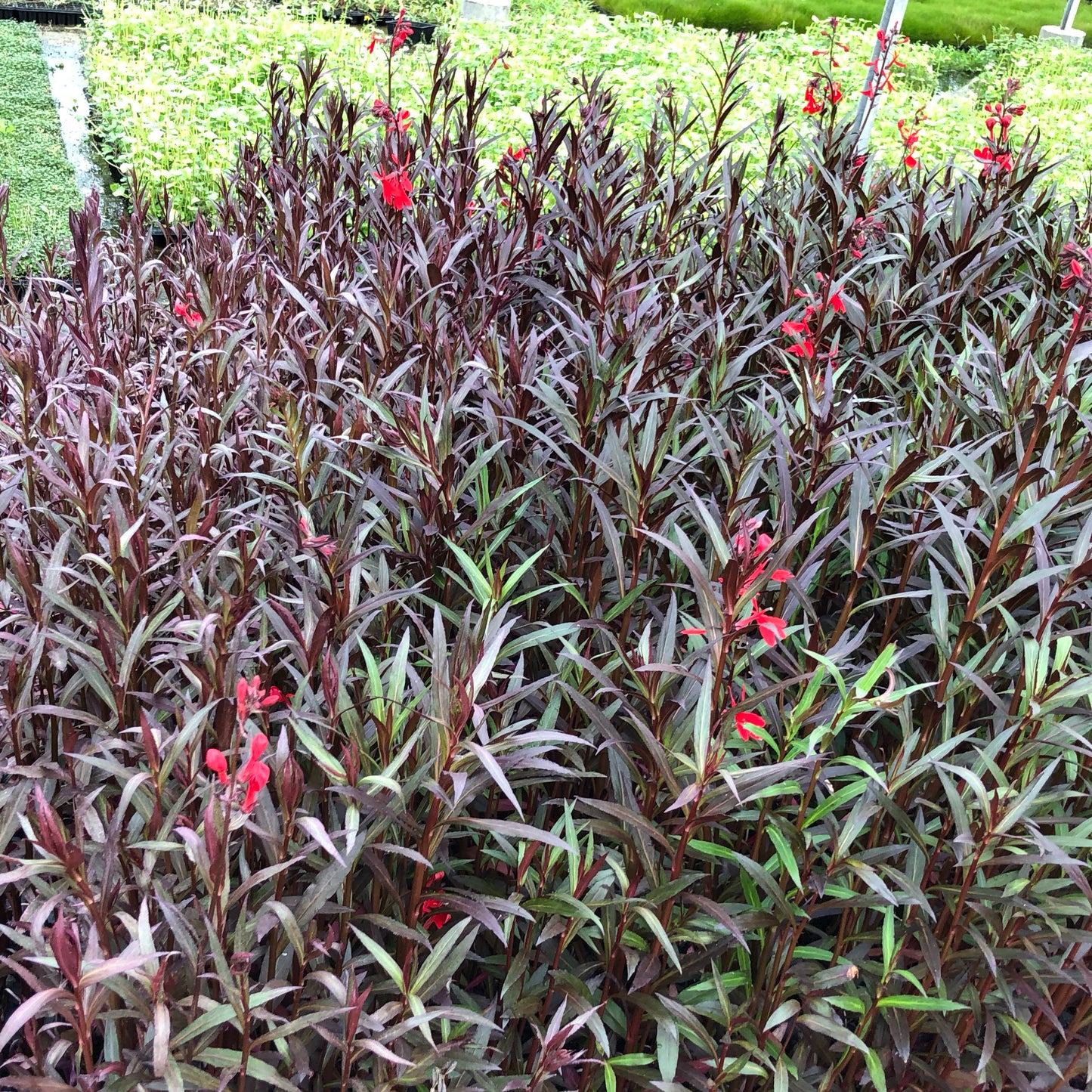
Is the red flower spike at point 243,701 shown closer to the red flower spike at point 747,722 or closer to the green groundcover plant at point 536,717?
the green groundcover plant at point 536,717

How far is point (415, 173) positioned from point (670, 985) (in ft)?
7.30

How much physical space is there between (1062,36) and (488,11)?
7.39 m

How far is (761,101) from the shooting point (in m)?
7.58

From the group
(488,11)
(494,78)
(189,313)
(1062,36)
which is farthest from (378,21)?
(1062,36)

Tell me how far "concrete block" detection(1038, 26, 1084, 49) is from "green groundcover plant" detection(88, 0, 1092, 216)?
2434 mm

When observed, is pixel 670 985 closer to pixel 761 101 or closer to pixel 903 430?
pixel 903 430

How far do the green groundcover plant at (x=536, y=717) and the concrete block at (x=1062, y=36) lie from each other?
41.6ft

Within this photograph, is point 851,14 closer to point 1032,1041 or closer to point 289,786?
point 1032,1041

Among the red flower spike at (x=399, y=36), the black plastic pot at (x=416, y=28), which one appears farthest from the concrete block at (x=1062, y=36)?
the red flower spike at (x=399, y=36)

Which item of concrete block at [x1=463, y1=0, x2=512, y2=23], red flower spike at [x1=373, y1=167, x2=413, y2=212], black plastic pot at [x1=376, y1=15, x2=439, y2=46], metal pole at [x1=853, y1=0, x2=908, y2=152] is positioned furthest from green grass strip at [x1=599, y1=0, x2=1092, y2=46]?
red flower spike at [x1=373, y1=167, x2=413, y2=212]

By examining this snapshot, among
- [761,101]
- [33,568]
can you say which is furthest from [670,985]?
[761,101]

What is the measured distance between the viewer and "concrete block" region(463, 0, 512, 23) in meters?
9.48

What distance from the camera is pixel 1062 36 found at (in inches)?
496

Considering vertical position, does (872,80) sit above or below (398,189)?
above
